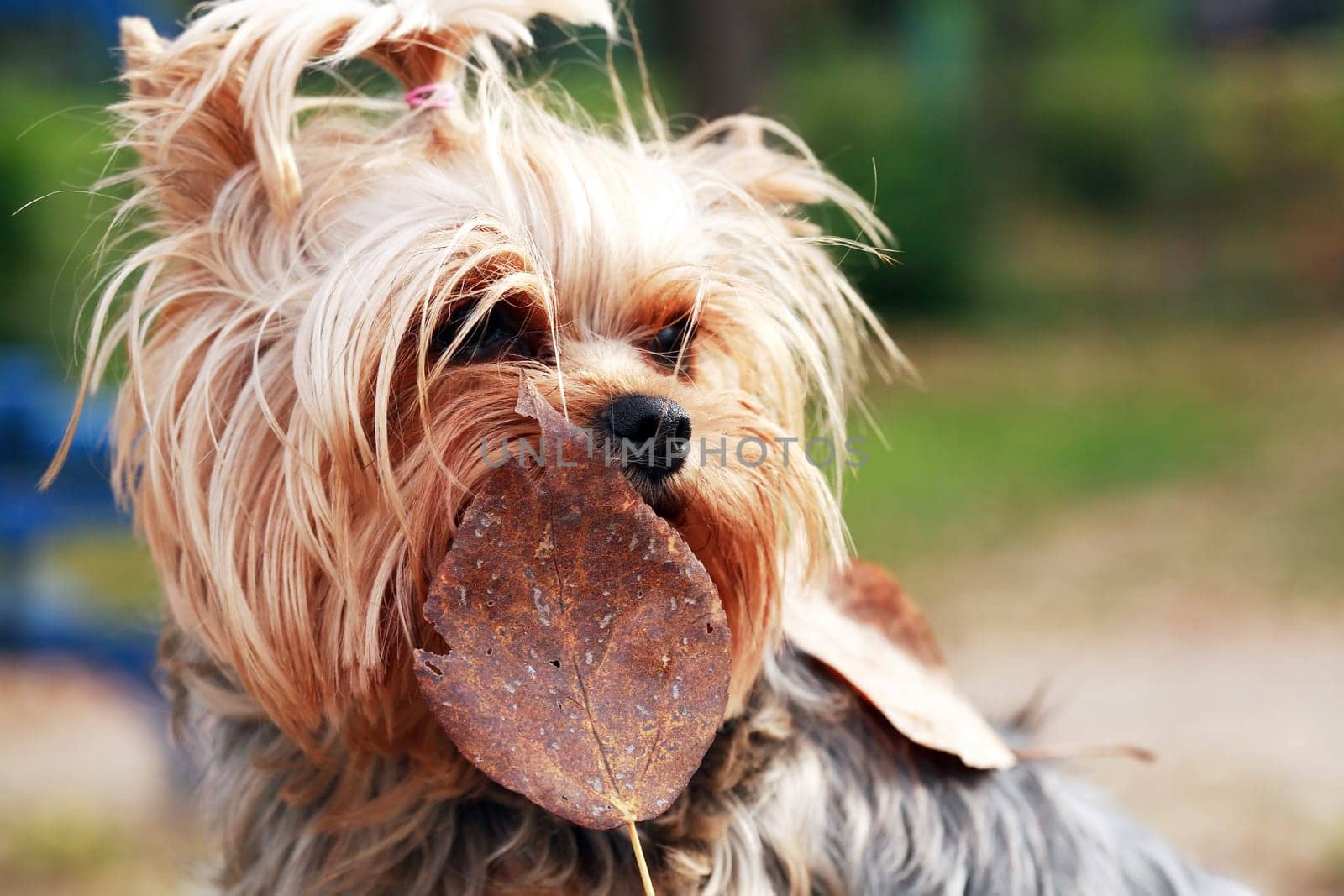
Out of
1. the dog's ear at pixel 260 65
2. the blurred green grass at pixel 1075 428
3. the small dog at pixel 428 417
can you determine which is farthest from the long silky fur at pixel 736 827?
the blurred green grass at pixel 1075 428

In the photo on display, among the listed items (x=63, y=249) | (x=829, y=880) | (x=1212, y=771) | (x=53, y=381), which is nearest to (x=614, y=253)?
(x=829, y=880)

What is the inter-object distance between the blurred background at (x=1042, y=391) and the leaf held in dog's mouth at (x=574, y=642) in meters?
0.89

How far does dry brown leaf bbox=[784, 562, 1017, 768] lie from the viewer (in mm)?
2283

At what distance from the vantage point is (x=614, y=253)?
1.96 metres

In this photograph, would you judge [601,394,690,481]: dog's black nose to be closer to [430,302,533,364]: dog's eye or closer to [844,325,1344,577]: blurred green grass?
[430,302,533,364]: dog's eye

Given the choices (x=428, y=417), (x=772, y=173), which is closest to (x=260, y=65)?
(x=428, y=417)

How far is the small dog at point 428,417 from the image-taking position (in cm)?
188

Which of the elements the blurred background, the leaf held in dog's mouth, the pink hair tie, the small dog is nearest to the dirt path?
the blurred background

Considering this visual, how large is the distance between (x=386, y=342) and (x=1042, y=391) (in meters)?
10.1

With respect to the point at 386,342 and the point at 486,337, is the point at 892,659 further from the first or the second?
the point at 386,342

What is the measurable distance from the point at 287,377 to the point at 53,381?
5.93 m

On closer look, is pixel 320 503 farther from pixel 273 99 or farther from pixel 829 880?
pixel 829 880

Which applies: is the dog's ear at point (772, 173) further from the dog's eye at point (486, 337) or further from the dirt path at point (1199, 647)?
the dirt path at point (1199, 647)

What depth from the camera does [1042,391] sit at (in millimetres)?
11312
